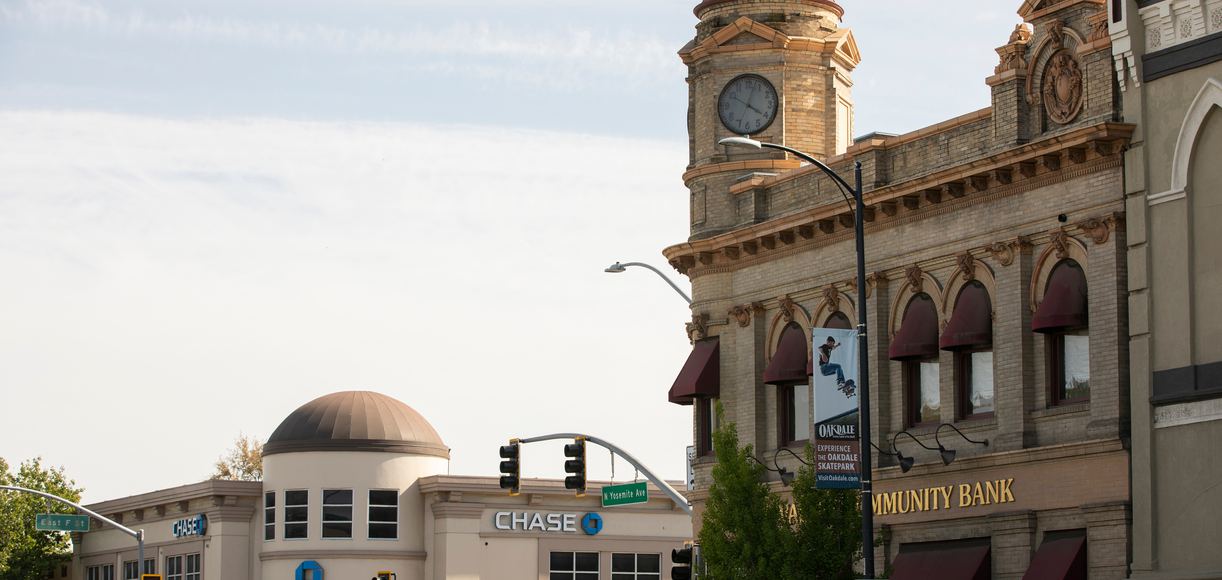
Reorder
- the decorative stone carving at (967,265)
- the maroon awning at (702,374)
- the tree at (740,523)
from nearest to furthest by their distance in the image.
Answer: the tree at (740,523) < the decorative stone carving at (967,265) < the maroon awning at (702,374)

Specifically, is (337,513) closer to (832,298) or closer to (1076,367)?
(832,298)

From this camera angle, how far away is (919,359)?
39812mm

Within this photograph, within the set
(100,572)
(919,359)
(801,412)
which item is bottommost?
(100,572)

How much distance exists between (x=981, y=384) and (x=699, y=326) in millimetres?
9599

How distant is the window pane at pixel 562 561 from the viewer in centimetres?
7456

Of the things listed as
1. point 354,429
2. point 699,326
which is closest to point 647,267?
point 699,326

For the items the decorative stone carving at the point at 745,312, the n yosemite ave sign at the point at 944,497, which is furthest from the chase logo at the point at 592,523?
the n yosemite ave sign at the point at 944,497

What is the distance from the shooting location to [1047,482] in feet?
115

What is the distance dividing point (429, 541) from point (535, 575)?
4129 millimetres

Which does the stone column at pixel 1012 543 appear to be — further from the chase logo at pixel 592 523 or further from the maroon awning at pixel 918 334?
the chase logo at pixel 592 523

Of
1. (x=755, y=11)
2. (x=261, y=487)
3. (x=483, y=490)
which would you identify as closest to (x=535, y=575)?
(x=483, y=490)

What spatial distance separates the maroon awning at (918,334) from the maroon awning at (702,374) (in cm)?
695

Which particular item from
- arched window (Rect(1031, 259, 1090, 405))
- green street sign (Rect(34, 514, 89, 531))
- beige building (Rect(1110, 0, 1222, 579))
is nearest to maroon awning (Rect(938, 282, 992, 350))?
arched window (Rect(1031, 259, 1090, 405))

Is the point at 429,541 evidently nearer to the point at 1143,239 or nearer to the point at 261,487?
the point at 261,487
